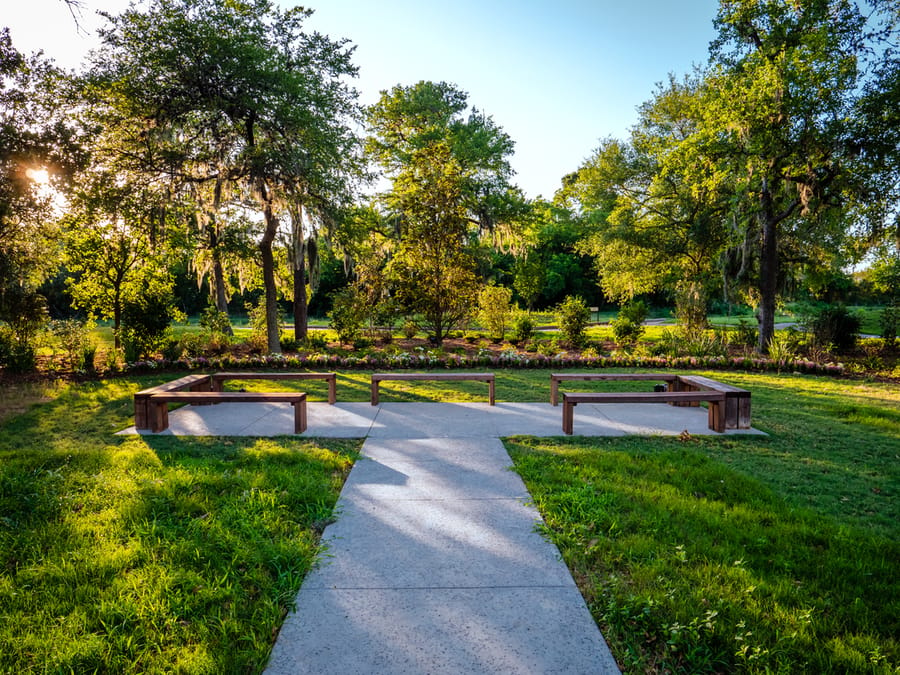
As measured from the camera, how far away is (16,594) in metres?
2.51

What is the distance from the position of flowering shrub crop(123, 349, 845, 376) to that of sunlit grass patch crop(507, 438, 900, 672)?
636 centimetres

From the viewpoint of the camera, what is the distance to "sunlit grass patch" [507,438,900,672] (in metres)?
2.15

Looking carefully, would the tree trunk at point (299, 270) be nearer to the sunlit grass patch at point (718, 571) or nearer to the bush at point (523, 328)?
the bush at point (523, 328)

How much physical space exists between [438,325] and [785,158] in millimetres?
9501

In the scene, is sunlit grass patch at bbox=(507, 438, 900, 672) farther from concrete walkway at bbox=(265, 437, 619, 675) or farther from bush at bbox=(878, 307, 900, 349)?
bush at bbox=(878, 307, 900, 349)

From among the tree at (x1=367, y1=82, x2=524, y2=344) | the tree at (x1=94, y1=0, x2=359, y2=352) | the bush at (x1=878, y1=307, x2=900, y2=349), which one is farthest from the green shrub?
the bush at (x1=878, y1=307, x2=900, y2=349)

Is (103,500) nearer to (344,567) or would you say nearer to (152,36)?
(344,567)

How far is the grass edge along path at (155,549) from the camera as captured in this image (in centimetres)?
216

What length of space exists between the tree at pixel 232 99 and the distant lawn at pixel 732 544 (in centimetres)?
877

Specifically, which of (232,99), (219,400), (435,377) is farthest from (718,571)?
(232,99)

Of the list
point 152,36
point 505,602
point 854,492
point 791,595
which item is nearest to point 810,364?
point 854,492

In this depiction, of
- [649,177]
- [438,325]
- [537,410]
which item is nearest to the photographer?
[537,410]

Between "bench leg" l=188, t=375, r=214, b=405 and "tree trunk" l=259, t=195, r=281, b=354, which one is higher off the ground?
"tree trunk" l=259, t=195, r=281, b=354

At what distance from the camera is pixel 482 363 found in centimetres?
1088
